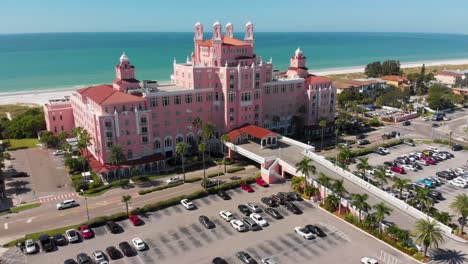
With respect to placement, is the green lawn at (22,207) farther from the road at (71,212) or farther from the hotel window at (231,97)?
the hotel window at (231,97)

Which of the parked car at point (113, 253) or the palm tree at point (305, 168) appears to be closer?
the parked car at point (113, 253)

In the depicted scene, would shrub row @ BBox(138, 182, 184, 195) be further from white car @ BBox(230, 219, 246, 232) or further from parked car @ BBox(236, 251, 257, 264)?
Result: parked car @ BBox(236, 251, 257, 264)

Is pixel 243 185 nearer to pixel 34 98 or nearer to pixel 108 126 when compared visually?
pixel 108 126

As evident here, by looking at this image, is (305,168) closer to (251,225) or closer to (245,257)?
(251,225)

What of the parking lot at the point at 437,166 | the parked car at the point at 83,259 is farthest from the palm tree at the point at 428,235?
the parked car at the point at 83,259

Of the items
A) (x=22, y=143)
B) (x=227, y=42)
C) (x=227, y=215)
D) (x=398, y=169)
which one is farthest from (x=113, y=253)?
(x=22, y=143)

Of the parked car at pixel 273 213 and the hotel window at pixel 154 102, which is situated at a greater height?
the hotel window at pixel 154 102
